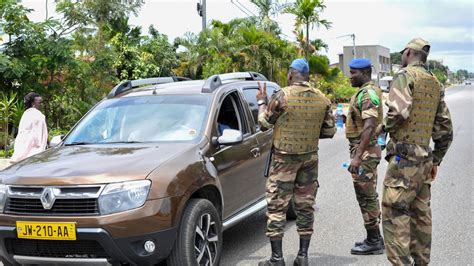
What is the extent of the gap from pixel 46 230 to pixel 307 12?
25248 mm

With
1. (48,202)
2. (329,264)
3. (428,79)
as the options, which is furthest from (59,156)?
(428,79)

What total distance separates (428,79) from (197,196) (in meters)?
2.09

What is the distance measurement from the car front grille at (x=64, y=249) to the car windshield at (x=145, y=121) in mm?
1295

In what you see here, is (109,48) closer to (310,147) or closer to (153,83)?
(153,83)

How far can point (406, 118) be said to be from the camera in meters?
3.96

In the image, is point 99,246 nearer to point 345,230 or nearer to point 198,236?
point 198,236

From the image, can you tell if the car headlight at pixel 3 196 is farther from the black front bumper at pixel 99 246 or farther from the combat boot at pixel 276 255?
the combat boot at pixel 276 255

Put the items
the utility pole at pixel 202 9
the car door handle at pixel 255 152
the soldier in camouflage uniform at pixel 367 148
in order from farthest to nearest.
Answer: the utility pole at pixel 202 9, the car door handle at pixel 255 152, the soldier in camouflage uniform at pixel 367 148

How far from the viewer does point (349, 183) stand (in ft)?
30.6

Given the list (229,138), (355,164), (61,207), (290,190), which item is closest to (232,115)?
(229,138)

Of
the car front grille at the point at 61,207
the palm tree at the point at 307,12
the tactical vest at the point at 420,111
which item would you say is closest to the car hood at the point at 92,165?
the car front grille at the point at 61,207

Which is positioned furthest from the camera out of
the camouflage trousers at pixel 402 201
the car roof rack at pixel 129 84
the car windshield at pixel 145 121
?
the car roof rack at pixel 129 84

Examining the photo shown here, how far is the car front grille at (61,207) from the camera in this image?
389cm

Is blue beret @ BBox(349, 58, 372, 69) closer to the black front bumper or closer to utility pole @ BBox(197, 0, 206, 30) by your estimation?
the black front bumper
